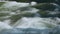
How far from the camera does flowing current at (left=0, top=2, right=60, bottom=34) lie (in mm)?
1581

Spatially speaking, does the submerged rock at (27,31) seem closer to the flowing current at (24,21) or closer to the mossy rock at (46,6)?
the flowing current at (24,21)

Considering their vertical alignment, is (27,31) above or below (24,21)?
below

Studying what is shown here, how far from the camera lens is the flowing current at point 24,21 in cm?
158

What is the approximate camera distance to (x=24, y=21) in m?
1.64

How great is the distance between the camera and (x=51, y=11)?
66.6 inches

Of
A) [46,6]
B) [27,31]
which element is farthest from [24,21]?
[46,6]

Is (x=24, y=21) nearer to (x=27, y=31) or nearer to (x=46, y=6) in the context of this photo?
(x=27, y=31)

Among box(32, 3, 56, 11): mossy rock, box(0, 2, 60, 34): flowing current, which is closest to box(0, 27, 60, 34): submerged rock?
box(0, 2, 60, 34): flowing current

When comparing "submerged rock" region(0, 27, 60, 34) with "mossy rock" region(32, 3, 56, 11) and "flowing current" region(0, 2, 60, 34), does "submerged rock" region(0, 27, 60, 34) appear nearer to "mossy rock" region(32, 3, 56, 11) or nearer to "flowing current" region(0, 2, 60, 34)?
"flowing current" region(0, 2, 60, 34)

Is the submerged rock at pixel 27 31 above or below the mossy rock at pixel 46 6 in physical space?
below

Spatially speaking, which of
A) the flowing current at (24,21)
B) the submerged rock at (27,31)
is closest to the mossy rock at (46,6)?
the flowing current at (24,21)

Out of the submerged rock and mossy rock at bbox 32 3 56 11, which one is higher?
mossy rock at bbox 32 3 56 11

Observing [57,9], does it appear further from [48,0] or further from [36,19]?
[36,19]

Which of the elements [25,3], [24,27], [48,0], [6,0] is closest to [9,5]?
[6,0]
